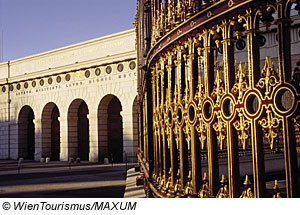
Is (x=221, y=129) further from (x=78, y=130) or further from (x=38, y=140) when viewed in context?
(x=38, y=140)

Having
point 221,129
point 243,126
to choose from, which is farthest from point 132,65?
point 243,126

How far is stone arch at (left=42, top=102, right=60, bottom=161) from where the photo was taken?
28105 mm

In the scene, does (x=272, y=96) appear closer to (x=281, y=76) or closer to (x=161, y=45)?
(x=281, y=76)

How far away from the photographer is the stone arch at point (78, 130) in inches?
1039

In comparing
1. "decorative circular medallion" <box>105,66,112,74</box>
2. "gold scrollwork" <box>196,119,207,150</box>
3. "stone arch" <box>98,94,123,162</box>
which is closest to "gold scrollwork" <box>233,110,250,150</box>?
"gold scrollwork" <box>196,119,207,150</box>

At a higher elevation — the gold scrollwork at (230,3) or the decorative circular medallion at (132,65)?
the decorative circular medallion at (132,65)

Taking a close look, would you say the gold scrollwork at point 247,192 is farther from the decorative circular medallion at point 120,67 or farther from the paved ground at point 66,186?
the decorative circular medallion at point 120,67

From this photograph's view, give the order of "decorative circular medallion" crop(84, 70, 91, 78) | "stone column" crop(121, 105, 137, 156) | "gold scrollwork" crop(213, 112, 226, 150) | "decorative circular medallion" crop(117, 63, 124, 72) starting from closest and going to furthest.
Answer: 1. "gold scrollwork" crop(213, 112, 226, 150)
2. "stone column" crop(121, 105, 137, 156)
3. "decorative circular medallion" crop(117, 63, 124, 72)
4. "decorative circular medallion" crop(84, 70, 91, 78)

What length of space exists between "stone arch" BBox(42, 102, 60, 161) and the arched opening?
2.47 metres

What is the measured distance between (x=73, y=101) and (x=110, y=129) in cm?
336

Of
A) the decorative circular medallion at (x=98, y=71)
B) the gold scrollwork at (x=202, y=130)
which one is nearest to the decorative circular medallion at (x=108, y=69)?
the decorative circular medallion at (x=98, y=71)

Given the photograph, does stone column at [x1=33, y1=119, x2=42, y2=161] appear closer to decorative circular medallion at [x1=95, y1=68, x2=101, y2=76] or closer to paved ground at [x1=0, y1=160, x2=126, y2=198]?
decorative circular medallion at [x1=95, y1=68, x2=101, y2=76]

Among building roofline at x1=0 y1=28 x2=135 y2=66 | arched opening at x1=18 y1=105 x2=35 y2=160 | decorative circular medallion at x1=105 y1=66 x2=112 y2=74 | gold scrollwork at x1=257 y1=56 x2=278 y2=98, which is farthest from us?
arched opening at x1=18 y1=105 x2=35 y2=160
